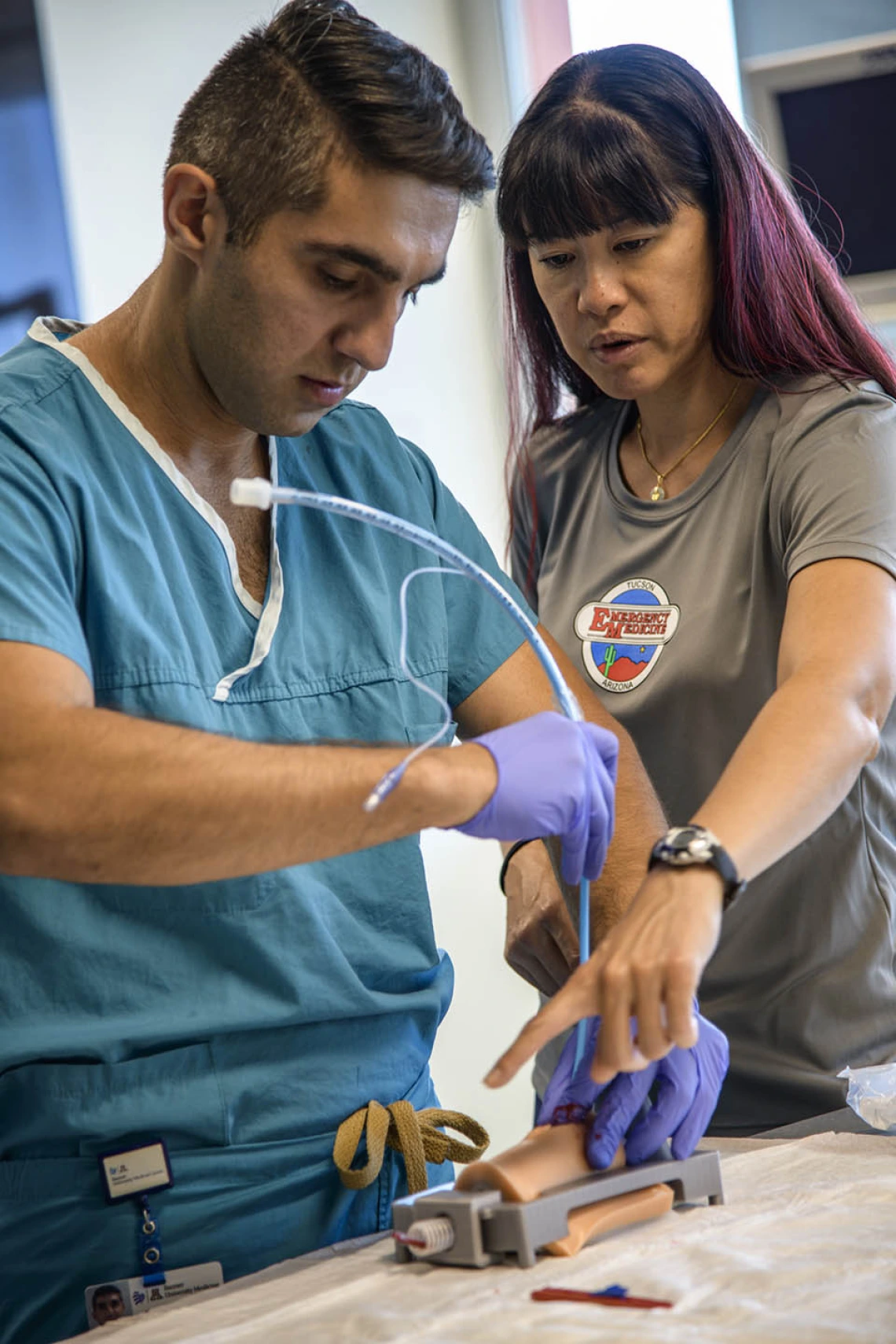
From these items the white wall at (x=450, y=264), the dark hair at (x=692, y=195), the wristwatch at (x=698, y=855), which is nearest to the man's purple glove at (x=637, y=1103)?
the wristwatch at (x=698, y=855)

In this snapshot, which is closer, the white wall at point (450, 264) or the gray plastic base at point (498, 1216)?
the gray plastic base at point (498, 1216)

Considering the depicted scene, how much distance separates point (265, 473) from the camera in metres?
1.43

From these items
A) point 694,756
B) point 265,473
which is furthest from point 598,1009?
point 265,473

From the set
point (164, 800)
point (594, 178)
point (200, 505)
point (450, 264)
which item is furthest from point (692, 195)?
point (450, 264)

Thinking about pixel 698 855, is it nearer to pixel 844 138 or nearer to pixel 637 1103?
pixel 637 1103

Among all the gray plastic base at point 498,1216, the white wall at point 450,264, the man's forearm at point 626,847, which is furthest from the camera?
the white wall at point 450,264

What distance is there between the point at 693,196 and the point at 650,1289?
1.11m

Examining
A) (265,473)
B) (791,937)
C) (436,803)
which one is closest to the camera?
(436,803)

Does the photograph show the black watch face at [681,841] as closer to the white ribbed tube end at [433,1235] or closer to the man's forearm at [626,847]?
the man's forearm at [626,847]

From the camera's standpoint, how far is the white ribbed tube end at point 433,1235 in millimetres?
1004

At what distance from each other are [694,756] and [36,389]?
79 cm

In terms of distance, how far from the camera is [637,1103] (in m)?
1.15

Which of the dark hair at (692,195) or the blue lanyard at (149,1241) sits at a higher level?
the dark hair at (692,195)

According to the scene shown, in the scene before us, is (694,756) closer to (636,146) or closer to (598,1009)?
(598,1009)
